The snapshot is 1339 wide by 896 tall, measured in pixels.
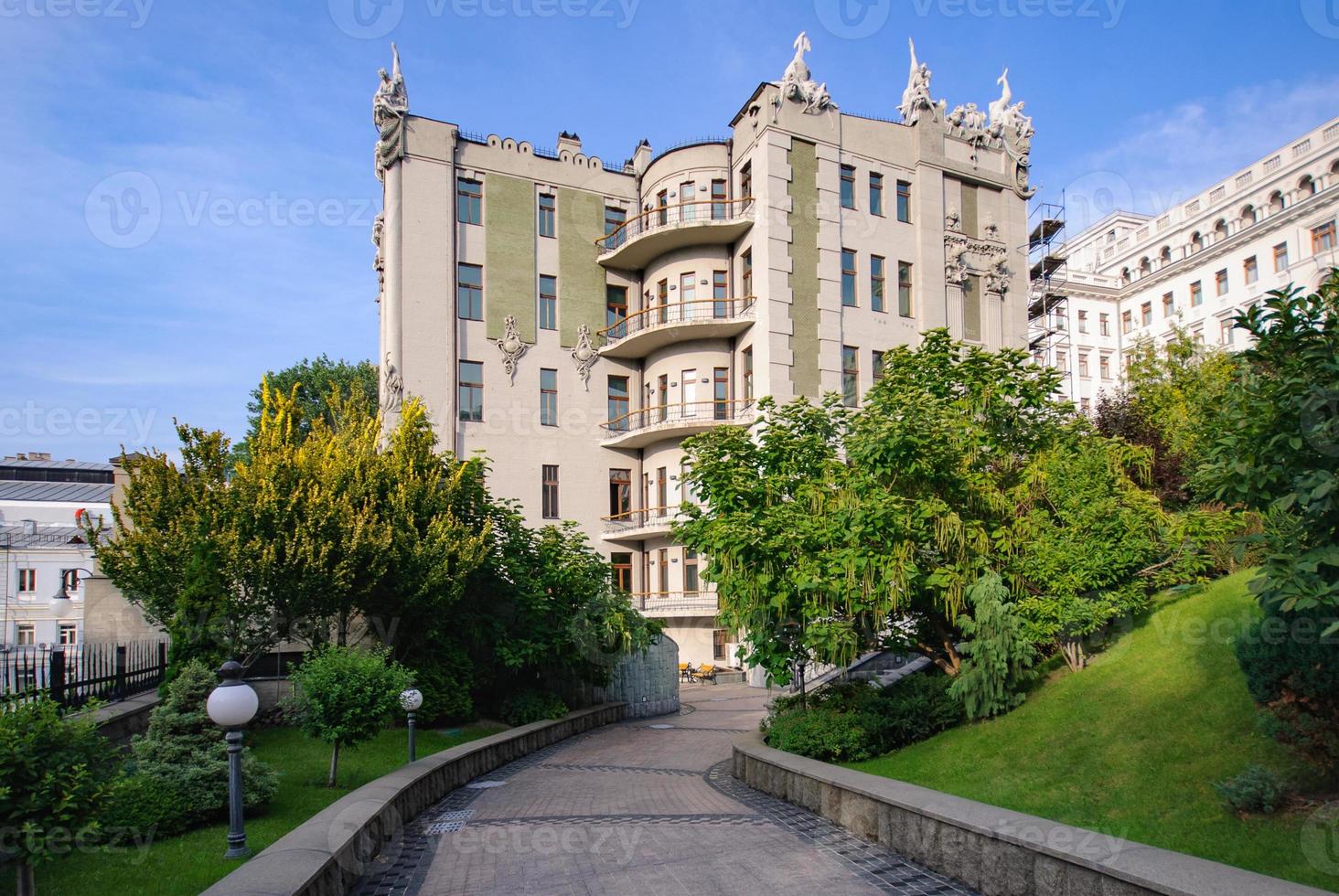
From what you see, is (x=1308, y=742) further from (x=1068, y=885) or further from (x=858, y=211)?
(x=858, y=211)

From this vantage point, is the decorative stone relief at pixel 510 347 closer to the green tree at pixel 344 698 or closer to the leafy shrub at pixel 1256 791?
the green tree at pixel 344 698

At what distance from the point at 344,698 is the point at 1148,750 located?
32.3 feet

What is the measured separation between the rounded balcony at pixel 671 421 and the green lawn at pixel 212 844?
19.2m

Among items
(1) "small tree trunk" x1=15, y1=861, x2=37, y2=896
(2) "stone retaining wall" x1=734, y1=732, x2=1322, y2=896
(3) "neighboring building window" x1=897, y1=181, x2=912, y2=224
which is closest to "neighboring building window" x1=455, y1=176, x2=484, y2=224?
(3) "neighboring building window" x1=897, y1=181, x2=912, y2=224

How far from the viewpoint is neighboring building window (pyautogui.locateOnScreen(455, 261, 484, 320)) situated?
3441 centimetres

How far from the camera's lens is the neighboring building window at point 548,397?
116ft

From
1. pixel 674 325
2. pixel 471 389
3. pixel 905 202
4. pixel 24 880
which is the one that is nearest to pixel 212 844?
pixel 24 880

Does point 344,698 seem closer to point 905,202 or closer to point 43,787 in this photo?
point 43,787

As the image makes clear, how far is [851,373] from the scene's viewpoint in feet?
110

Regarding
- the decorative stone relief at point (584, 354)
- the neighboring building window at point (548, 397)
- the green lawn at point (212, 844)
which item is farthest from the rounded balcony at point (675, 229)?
the green lawn at point (212, 844)

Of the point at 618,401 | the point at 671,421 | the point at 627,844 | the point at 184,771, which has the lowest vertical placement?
the point at 627,844

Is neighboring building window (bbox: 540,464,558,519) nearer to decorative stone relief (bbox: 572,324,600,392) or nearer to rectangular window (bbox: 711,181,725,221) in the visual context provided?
decorative stone relief (bbox: 572,324,600,392)

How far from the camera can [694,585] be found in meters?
34.1

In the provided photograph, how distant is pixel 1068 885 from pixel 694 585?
27.4 metres
